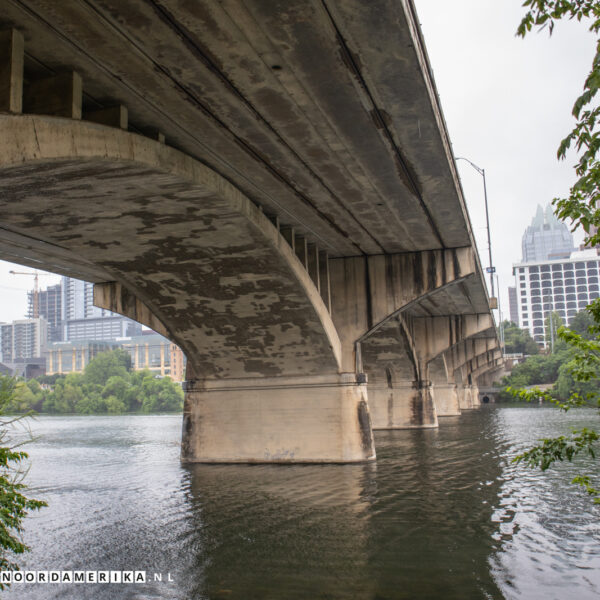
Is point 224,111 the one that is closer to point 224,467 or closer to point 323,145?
point 323,145

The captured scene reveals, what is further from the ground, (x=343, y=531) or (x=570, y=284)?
(x=570, y=284)

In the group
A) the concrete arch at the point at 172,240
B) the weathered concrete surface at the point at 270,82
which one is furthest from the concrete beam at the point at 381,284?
the weathered concrete surface at the point at 270,82

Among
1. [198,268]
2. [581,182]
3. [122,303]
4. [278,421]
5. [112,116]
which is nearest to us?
[581,182]

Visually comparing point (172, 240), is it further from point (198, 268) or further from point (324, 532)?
point (324, 532)

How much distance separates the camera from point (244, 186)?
16922 millimetres

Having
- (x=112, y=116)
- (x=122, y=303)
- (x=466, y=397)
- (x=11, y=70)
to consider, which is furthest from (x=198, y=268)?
(x=466, y=397)

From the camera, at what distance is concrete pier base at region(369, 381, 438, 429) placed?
43094 mm

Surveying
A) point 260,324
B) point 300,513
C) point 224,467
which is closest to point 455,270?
point 260,324

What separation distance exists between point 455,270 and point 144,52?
16.9m

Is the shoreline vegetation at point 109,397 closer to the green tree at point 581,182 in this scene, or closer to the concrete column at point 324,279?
the concrete column at point 324,279

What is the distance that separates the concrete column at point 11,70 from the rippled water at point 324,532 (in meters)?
6.84

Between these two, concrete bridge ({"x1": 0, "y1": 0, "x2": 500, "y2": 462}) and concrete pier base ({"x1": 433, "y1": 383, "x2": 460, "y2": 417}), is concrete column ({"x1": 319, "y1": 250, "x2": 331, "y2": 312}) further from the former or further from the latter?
concrete pier base ({"x1": 433, "y1": 383, "x2": 460, "y2": 417})

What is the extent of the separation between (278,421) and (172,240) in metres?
8.98

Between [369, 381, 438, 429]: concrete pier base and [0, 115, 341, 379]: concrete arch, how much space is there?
19880mm
